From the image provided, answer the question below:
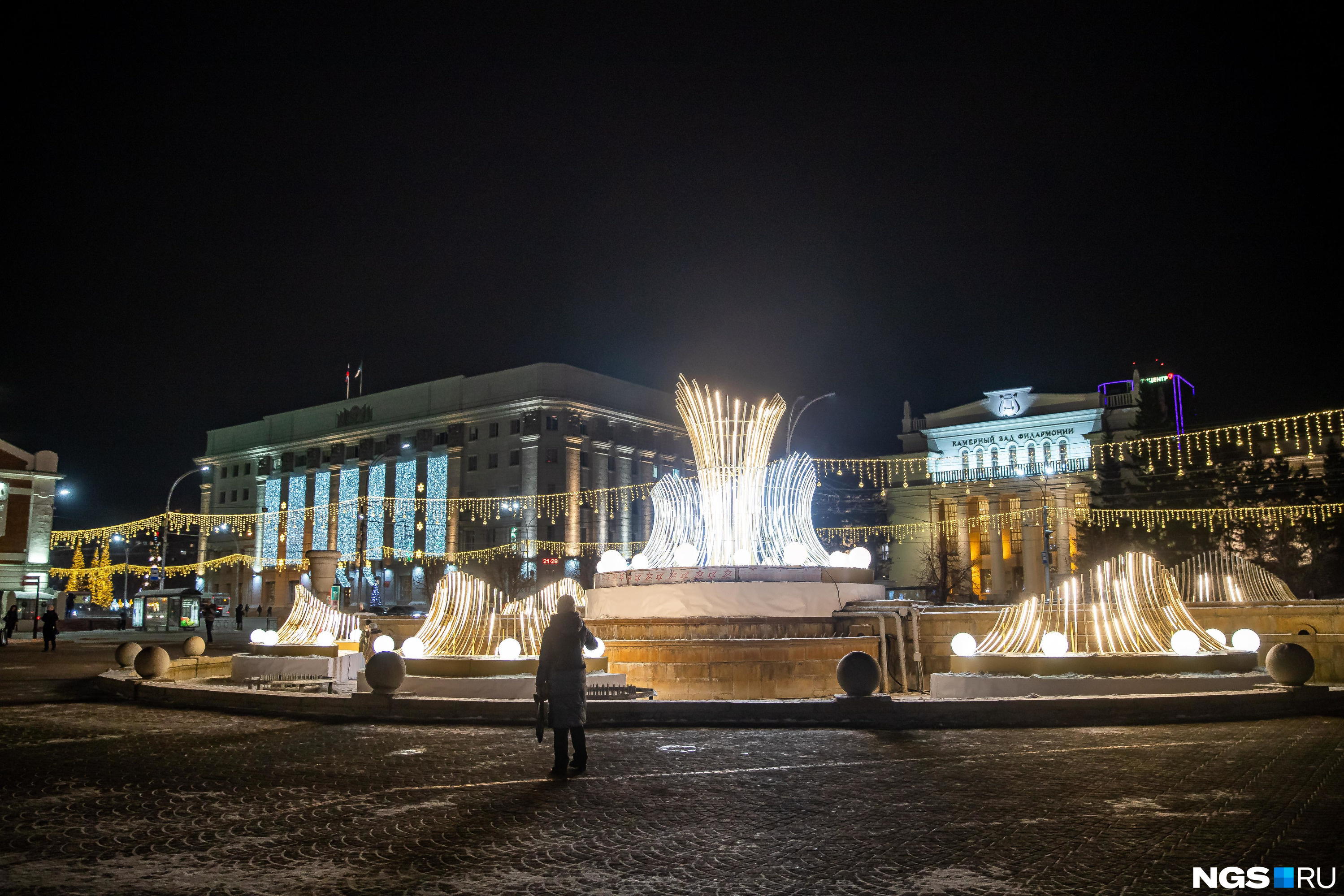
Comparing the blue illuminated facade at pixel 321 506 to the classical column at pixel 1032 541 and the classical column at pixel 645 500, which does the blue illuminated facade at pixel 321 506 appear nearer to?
the classical column at pixel 645 500

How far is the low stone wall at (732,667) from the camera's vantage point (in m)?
18.6

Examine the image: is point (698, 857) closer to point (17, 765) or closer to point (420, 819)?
point (420, 819)

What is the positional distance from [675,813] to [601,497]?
228ft

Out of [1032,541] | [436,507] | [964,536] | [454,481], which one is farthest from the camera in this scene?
[454,481]

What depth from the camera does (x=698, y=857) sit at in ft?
21.0

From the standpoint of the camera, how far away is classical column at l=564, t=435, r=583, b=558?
74625 millimetres

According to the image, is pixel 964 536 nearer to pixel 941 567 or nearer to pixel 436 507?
pixel 941 567

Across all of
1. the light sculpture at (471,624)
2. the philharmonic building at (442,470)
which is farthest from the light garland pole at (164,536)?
the light sculpture at (471,624)

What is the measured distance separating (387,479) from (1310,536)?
67541 millimetres

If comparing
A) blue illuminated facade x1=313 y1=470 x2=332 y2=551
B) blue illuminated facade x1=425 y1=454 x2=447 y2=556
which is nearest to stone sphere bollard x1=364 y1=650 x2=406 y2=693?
blue illuminated facade x1=425 y1=454 x2=447 y2=556

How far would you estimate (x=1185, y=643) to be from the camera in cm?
1659

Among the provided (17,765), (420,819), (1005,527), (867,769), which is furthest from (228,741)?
(1005,527)

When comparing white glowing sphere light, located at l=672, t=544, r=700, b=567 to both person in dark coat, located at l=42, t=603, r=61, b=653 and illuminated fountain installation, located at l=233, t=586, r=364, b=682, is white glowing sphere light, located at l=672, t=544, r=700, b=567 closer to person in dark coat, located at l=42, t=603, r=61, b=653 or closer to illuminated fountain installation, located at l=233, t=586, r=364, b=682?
illuminated fountain installation, located at l=233, t=586, r=364, b=682

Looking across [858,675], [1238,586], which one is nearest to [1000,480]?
[1238,586]
